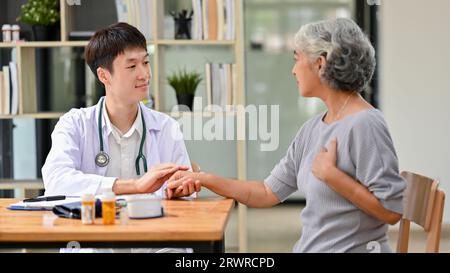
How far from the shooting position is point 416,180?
6.76 feet

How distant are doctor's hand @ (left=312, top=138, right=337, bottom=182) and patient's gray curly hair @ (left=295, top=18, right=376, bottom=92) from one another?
0.47 ft

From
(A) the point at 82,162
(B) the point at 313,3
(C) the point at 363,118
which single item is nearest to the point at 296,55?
(C) the point at 363,118

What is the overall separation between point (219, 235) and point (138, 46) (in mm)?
921

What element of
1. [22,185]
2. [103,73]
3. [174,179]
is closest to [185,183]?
[174,179]

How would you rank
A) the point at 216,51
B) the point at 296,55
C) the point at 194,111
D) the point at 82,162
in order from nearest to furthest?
the point at 296,55 < the point at 82,162 < the point at 194,111 < the point at 216,51

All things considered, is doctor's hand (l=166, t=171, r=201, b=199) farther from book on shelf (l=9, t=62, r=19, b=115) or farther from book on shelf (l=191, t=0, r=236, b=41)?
book on shelf (l=9, t=62, r=19, b=115)

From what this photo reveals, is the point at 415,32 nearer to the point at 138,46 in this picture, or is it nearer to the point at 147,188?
the point at 138,46

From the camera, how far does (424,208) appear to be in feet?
6.51

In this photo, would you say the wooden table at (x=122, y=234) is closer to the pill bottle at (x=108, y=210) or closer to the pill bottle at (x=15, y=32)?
the pill bottle at (x=108, y=210)

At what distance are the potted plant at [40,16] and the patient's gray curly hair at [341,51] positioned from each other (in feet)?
7.78

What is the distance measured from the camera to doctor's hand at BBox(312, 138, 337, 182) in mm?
1799

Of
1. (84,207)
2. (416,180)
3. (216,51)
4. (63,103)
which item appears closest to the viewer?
(84,207)

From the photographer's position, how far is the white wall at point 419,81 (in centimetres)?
453

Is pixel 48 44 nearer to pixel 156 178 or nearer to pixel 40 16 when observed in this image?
pixel 40 16
